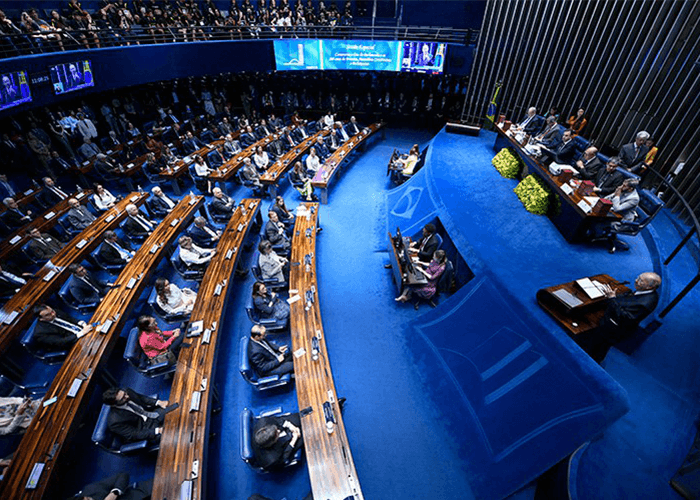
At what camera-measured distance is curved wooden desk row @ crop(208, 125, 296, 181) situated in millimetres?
9539

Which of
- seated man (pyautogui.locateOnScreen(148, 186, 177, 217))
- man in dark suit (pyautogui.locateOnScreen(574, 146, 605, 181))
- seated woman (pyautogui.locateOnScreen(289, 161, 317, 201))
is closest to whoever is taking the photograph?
man in dark suit (pyautogui.locateOnScreen(574, 146, 605, 181))

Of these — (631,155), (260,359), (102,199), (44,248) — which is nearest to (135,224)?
(44,248)

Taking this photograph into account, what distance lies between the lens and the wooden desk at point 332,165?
9.47 m

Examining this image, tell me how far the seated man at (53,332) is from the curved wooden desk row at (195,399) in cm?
176

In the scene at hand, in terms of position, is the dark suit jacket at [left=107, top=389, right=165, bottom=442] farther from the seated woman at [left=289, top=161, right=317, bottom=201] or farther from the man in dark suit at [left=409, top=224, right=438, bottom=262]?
the seated woman at [left=289, top=161, right=317, bottom=201]

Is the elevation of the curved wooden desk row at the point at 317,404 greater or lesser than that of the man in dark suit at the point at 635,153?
lesser

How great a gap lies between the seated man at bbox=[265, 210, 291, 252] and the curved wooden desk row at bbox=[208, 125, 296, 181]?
3447mm

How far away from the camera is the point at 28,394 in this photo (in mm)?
4871

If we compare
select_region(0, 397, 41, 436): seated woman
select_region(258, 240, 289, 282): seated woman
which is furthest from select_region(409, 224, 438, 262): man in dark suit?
select_region(0, 397, 41, 436): seated woman

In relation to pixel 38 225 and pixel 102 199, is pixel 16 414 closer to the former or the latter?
pixel 38 225

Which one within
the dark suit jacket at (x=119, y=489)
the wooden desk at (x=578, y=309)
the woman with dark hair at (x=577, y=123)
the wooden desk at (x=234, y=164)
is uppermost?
the woman with dark hair at (x=577, y=123)

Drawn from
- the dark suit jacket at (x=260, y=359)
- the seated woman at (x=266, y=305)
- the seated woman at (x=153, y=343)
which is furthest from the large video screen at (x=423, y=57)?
the seated woman at (x=153, y=343)

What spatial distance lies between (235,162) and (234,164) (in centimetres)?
20

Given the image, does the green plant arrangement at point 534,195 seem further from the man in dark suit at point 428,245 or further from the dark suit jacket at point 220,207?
the dark suit jacket at point 220,207
